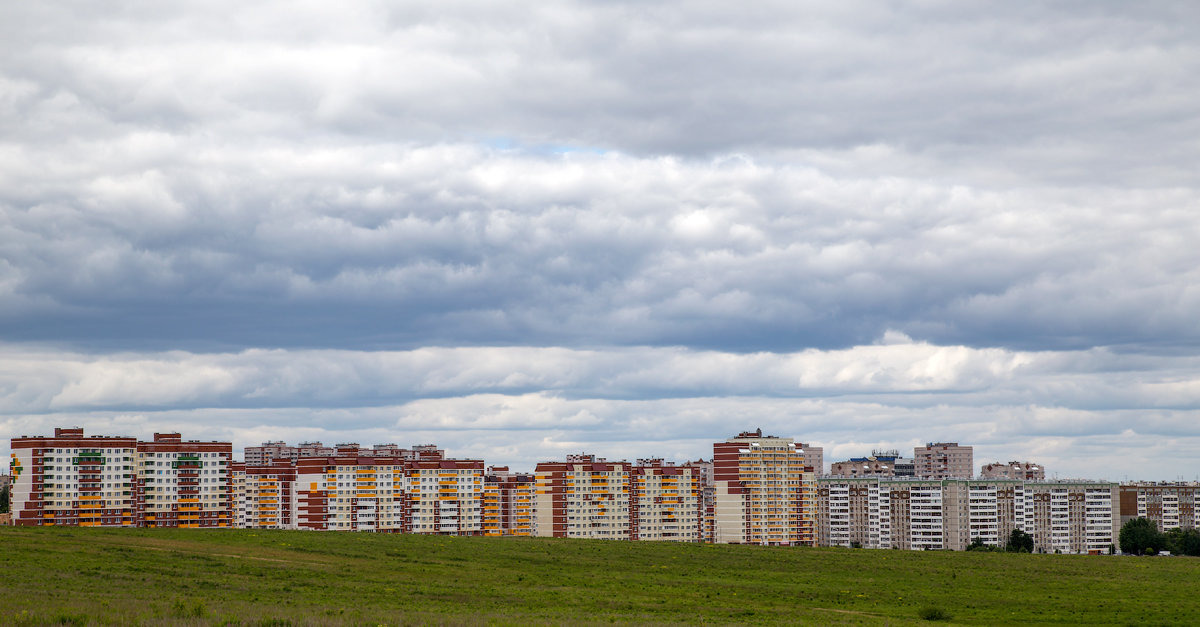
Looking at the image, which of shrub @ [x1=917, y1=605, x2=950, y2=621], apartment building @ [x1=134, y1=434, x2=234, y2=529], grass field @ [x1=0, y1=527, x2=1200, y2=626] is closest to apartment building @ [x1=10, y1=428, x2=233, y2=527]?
apartment building @ [x1=134, y1=434, x2=234, y2=529]

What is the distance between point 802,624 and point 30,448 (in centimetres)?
14055

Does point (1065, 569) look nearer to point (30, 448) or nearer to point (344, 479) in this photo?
point (344, 479)

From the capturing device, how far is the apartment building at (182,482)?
571ft

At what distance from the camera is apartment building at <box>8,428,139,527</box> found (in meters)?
165

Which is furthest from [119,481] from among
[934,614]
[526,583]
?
[934,614]

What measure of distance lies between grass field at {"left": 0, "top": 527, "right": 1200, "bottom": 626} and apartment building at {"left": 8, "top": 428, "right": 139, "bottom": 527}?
232 ft

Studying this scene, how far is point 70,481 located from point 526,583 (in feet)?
368

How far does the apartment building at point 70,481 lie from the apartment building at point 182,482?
134 inches

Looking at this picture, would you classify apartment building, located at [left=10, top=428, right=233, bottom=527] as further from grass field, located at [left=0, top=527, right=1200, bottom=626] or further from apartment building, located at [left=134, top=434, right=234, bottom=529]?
grass field, located at [left=0, top=527, right=1200, bottom=626]

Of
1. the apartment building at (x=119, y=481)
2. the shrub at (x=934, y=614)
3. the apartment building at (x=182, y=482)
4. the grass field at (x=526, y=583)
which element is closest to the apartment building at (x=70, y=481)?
the apartment building at (x=119, y=481)

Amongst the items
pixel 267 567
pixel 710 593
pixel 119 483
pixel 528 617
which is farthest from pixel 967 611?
pixel 119 483

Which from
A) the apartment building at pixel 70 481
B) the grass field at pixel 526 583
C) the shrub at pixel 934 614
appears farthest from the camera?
the apartment building at pixel 70 481

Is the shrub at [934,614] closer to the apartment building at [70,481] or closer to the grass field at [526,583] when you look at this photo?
the grass field at [526,583]

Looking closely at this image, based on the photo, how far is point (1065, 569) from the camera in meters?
104
